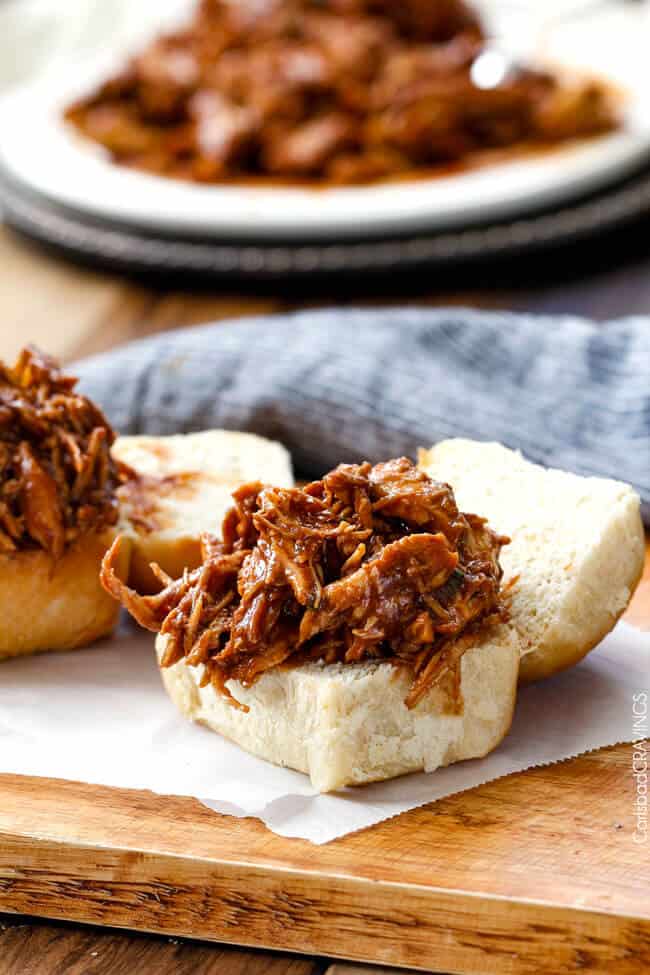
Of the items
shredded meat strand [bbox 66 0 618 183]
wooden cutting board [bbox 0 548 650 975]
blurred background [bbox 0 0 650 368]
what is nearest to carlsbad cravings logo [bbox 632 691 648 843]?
wooden cutting board [bbox 0 548 650 975]

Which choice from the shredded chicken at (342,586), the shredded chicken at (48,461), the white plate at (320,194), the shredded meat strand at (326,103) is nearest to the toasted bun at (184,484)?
the shredded chicken at (48,461)

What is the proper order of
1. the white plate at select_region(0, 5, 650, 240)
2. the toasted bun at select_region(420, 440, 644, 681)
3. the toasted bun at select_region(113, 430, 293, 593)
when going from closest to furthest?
the toasted bun at select_region(420, 440, 644, 681), the toasted bun at select_region(113, 430, 293, 593), the white plate at select_region(0, 5, 650, 240)

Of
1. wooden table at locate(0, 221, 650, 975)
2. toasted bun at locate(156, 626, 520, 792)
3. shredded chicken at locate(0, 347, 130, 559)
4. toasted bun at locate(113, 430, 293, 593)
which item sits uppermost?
shredded chicken at locate(0, 347, 130, 559)

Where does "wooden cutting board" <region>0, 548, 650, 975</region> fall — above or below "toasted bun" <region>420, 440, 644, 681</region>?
below

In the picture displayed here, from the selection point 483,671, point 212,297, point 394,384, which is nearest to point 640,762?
point 483,671

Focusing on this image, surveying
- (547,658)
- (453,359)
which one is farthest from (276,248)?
(547,658)

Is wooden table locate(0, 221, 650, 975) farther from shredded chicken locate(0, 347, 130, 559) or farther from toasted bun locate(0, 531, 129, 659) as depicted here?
toasted bun locate(0, 531, 129, 659)

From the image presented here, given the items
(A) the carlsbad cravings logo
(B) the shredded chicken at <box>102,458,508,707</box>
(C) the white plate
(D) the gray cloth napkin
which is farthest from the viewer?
(C) the white plate

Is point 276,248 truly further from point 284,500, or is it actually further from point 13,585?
point 284,500
